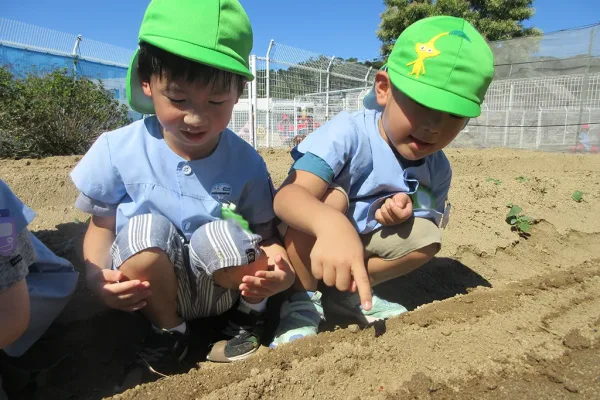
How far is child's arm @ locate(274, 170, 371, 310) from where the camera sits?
116 centimetres

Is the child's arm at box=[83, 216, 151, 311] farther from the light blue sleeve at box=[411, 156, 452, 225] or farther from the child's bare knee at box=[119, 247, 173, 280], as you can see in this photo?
the light blue sleeve at box=[411, 156, 452, 225]

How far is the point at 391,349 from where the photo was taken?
140 centimetres

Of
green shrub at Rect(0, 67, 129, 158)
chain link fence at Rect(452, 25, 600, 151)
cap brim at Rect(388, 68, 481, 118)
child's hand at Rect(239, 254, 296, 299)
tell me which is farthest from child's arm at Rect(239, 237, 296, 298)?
chain link fence at Rect(452, 25, 600, 151)

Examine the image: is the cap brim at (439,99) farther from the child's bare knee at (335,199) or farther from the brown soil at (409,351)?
the brown soil at (409,351)

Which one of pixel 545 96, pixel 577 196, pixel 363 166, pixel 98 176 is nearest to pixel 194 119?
pixel 98 176

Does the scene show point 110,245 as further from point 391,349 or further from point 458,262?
point 458,262

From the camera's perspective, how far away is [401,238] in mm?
1768

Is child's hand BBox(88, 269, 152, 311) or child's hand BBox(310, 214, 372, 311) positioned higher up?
child's hand BBox(310, 214, 372, 311)

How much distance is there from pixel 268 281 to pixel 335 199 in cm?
39

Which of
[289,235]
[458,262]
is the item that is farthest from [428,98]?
[458,262]

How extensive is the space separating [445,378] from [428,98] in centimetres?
86

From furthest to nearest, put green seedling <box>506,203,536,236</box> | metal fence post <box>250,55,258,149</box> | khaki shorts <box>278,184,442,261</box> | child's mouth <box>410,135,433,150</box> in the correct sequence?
metal fence post <box>250,55,258,149</box> → green seedling <box>506,203,536,236</box> → khaki shorts <box>278,184,442,261</box> → child's mouth <box>410,135,433,150</box>

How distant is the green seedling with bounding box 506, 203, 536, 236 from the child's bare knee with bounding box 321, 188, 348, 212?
1936 mm

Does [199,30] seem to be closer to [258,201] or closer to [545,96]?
[258,201]
